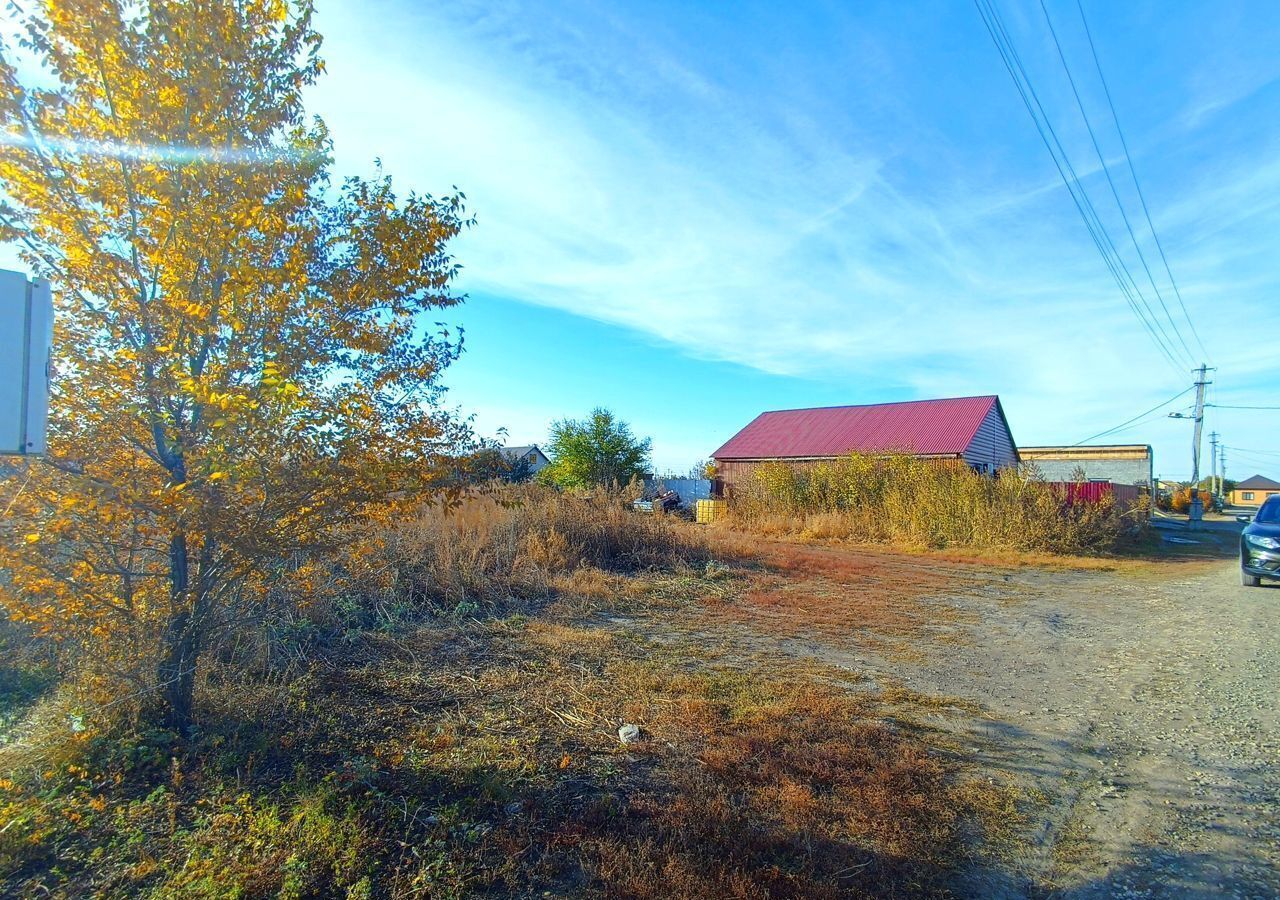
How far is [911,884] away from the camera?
2.78m

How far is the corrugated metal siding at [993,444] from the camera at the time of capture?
2559 cm

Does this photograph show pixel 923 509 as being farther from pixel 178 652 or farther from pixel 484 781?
pixel 178 652

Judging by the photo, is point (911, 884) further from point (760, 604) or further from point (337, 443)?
point (760, 604)

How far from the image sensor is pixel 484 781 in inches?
140

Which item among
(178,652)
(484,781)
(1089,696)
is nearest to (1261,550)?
(1089,696)

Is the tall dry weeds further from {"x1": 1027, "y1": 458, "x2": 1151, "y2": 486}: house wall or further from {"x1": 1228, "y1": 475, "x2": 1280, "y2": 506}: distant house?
{"x1": 1228, "y1": 475, "x2": 1280, "y2": 506}: distant house

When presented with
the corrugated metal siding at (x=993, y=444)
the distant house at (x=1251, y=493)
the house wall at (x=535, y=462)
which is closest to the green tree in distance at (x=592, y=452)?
the house wall at (x=535, y=462)

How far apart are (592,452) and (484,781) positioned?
25.8 metres

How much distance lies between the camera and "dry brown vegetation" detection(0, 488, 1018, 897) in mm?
2764

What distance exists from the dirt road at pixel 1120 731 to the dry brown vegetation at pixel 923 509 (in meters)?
7.72

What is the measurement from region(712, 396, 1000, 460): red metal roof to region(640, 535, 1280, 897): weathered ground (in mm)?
14488

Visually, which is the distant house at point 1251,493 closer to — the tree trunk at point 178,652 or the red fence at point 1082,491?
the red fence at point 1082,491

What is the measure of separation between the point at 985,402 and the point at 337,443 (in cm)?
2840

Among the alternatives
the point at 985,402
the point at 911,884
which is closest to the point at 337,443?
the point at 911,884
